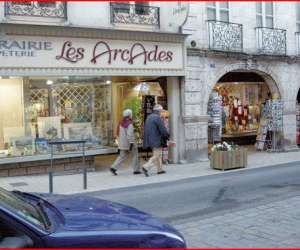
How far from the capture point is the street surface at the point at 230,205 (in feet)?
20.6

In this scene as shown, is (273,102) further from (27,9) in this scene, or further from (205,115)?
(27,9)

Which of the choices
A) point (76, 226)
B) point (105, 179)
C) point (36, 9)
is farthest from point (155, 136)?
point (76, 226)

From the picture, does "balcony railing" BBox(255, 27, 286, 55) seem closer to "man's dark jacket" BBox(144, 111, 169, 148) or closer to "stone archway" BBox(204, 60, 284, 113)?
"stone archway" BBox(204, 60, 284, 113)

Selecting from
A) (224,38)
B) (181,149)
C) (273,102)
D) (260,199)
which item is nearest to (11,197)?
(260,199)

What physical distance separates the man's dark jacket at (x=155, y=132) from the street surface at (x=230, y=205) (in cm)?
127

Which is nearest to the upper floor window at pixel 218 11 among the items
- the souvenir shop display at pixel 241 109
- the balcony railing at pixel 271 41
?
the balcony railing at pixel 271 41

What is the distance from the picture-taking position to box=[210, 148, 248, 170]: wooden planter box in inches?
501

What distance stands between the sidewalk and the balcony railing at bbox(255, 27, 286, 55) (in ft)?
14.4

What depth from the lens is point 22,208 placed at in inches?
138

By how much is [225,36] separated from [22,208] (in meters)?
13.0

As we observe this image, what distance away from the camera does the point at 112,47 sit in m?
12.9

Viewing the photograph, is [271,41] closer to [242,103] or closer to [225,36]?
[225,36]

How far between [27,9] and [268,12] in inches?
358

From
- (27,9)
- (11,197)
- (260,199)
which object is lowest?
(260,199)
